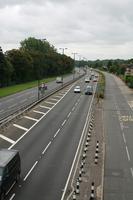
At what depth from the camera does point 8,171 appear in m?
23.0

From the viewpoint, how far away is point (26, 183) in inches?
1005

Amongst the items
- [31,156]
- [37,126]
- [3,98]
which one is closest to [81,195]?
[31,156]

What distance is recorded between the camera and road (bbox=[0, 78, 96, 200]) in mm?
24797

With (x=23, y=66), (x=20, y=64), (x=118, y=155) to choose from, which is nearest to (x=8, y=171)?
(x=118, y=155)

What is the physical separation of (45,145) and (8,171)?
43.8 feet

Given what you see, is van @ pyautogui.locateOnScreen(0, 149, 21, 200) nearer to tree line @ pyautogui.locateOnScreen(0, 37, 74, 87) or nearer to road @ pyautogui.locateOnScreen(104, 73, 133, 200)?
road @ pyautogui.locateOnScreen(104, 73, 133, 200)

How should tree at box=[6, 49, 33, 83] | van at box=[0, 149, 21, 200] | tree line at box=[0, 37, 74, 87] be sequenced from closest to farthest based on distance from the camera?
van at box=[0, 149, 21, 200]
tree line at box=[0, 37, 74, 87]
tree at box=[6, 49, 33, 83]

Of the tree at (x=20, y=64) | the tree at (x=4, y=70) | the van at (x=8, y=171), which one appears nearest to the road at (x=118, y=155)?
the van at (x=8, y=171)

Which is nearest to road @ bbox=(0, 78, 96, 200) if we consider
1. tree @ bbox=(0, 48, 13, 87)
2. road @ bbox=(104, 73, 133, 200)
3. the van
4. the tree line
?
the van

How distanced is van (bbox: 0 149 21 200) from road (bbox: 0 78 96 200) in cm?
60

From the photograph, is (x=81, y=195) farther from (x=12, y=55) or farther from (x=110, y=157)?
(x=12, y=55)

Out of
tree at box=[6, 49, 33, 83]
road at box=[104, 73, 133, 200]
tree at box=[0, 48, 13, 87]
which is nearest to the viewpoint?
road at box=[104, 73, 133, 200]

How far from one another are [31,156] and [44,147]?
3.47 metres

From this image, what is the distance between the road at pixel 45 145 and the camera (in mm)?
24797
